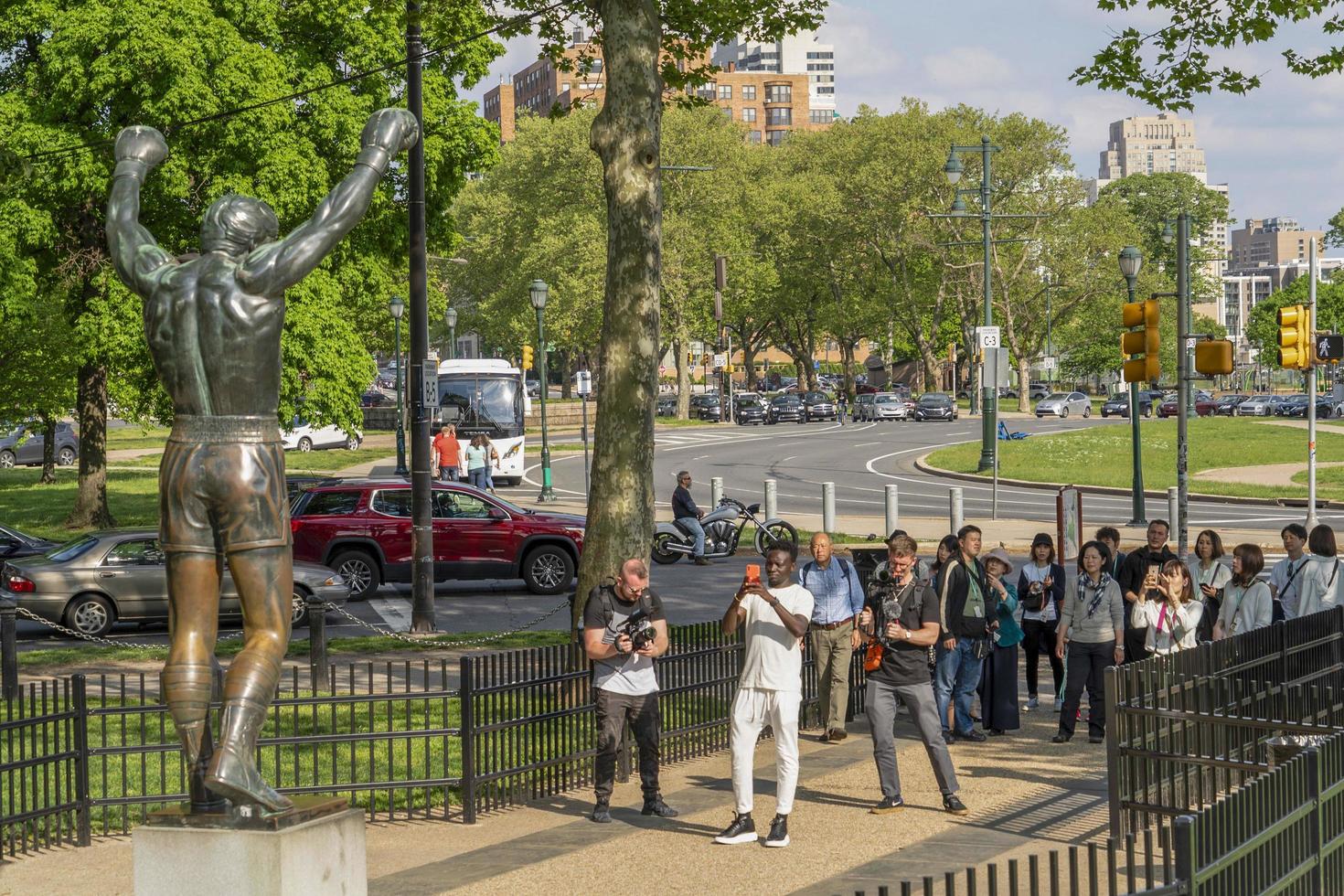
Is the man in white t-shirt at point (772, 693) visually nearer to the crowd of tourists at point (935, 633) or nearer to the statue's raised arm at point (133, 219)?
the crowd of tourists at point (935, 633)

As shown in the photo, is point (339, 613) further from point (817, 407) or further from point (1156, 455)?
point (817, 407)

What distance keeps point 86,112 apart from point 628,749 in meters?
21.9

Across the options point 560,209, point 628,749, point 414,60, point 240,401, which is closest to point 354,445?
point 560,209

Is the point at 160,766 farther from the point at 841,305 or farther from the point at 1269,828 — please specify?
the point at 841,305

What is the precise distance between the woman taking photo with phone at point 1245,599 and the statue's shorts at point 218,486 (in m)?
7.55

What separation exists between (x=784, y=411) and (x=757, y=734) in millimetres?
71117

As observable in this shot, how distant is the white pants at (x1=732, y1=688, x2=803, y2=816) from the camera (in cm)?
980

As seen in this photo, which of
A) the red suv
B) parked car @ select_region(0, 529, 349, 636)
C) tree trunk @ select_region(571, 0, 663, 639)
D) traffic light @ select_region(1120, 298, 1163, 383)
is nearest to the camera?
tree trunk @ select_region(571, 0, 663, 639)

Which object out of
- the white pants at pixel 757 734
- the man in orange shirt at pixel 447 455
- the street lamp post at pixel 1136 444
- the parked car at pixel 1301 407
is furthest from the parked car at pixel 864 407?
the white pants at pixel 757 734

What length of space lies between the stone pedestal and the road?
16637 mm

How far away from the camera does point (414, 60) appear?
64.6 feet

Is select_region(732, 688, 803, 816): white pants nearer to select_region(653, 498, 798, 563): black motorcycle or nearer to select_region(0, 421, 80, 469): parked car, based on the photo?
select_region(653, 498, 798, 563): black motorcycle

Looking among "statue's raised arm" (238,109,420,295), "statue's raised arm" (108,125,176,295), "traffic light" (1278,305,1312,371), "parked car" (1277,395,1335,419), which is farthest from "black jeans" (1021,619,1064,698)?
"parked car" (1277,395,1335,419)

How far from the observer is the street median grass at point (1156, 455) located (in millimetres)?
40062
